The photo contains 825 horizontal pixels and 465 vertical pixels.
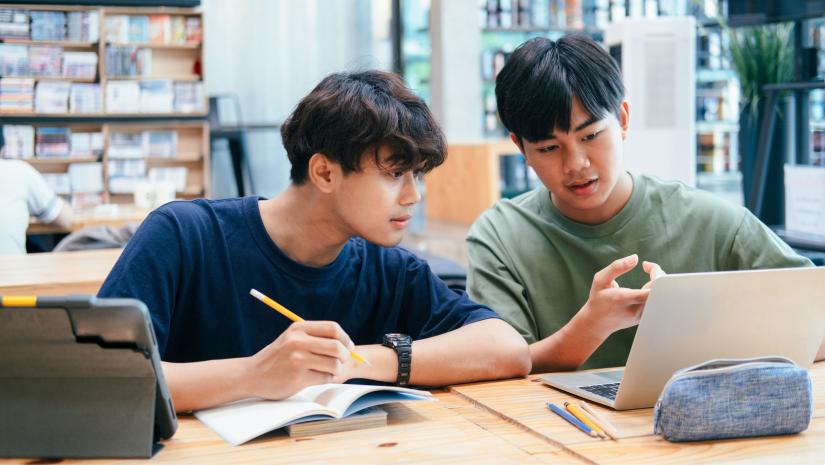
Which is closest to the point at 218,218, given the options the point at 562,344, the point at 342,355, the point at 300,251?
the point at 300,251

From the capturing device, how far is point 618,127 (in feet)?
5.95

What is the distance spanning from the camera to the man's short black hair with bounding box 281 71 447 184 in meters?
1.47

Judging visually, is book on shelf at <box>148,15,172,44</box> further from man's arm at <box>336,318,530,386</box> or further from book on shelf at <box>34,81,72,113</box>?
man's arm at <box>336,318,530,386</box>

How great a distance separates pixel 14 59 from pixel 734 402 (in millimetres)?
6713

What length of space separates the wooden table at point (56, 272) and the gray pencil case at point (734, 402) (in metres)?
1.64

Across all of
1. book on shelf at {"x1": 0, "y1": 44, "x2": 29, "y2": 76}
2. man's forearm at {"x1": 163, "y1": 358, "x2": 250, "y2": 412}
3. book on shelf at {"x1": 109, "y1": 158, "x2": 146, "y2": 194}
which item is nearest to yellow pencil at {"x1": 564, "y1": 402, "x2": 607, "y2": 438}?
man's forearm at {"x1": 163, "y1": 358, "x2": 250, "y2": 412}

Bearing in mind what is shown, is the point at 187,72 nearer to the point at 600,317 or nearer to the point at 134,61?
the point at 134,61

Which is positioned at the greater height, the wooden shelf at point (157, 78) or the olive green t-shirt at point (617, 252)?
the wooden shelf at point (157, 78)

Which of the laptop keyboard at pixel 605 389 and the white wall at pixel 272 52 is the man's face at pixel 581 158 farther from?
the white wall at pixel 272 52

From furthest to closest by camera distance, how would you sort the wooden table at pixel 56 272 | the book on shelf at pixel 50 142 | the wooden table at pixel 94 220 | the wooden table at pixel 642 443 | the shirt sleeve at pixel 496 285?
1. the book on shelf at pixel 50 142
2. the wooden table at pixel 94 220
3. the wooden table at pixel 56 272
4. the shirt sleeve at pixel 496 285
5. the wooden table at pixel 642 443

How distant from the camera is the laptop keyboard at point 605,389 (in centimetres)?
137

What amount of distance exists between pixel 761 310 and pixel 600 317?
0.27 m

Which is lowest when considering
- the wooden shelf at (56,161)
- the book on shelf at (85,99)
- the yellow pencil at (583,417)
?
the yellow pencil at (583,417)

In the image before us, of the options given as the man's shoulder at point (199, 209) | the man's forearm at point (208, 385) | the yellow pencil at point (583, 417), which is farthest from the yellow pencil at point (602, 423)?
the man's shoulder at point (199, 209)
